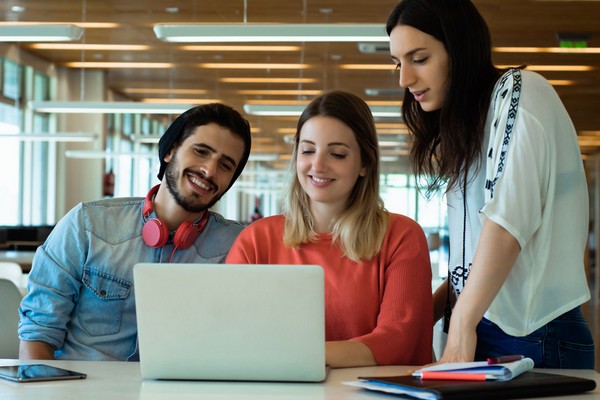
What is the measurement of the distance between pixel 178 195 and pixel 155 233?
0.43 feet

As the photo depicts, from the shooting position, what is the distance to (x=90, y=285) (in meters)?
2.25

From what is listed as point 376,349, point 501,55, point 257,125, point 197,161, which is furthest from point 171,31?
point 257,125

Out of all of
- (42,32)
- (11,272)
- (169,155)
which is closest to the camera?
(169,155)

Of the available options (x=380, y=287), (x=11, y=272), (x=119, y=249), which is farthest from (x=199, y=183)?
(x=11, y=272)

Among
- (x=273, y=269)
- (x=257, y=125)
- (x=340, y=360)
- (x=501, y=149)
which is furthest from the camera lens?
(x=257, y=125)

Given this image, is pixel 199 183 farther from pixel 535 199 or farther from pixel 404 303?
pixel 535 199

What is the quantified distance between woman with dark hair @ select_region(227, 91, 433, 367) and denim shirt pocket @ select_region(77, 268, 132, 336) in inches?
13.3

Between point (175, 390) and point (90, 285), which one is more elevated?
point (90, 285)

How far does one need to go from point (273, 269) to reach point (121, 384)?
0.36 meters

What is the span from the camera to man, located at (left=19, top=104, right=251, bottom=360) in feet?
7.30

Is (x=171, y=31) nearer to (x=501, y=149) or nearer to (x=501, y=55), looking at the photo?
(x=501, y=149)

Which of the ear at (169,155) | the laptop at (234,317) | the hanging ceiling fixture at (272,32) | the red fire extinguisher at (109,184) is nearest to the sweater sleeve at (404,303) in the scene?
the laptop at (234,317)

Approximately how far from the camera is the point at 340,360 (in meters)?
1.73

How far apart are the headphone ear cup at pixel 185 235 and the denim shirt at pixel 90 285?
0.10 ft
